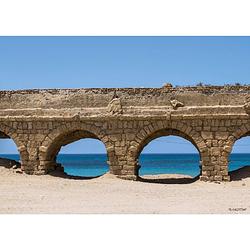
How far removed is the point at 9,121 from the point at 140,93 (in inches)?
204

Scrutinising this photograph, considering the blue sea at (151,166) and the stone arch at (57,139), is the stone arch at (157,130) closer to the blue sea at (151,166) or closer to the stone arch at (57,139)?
the stone arch at (57,139)

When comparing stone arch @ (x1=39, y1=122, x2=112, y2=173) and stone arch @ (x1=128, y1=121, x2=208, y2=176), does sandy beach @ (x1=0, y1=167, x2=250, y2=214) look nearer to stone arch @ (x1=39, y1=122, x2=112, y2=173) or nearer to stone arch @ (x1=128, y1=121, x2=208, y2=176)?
stone arch @ (x1=39, y1=122, x2=112, y2=173)

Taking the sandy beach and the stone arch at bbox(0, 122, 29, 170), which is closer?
the sandy beach

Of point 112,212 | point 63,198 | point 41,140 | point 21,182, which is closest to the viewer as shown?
point 112,212

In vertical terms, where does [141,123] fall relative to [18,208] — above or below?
above

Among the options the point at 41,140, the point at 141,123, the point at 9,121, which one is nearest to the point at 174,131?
the point at 141,123

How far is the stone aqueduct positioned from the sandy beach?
787 mm

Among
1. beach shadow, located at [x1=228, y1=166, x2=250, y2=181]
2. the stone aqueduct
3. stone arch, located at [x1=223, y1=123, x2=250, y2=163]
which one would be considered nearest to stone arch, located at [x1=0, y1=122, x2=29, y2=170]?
the stone aqueduct

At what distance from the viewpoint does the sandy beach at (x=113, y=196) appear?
12.0 m

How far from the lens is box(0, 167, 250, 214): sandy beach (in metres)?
12.0

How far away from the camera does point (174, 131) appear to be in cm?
1828

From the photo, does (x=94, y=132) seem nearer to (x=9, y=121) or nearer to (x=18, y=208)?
(x=9, y=121)

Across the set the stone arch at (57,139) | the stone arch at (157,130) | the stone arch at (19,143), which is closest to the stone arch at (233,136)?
the stone arch at (157,130)

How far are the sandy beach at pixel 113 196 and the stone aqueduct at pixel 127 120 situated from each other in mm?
787
